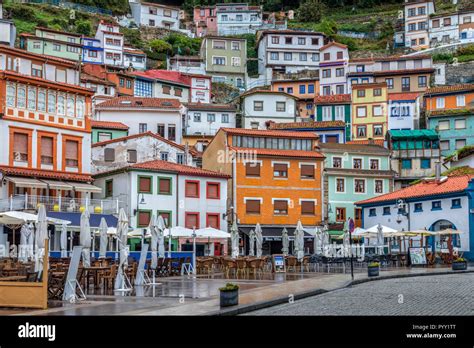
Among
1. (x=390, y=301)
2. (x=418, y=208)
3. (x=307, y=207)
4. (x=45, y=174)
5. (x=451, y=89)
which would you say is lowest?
(x=390, y=301)

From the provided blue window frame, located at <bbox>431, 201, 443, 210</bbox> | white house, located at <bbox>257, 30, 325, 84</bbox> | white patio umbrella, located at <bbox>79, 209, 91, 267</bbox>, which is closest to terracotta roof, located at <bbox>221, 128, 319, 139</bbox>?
blue window frame, located at <bbox>431, 201, 443, 210</bbox>

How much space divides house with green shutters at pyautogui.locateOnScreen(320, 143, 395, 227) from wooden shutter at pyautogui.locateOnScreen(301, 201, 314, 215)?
1373 millimetres

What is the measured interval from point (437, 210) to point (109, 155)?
26746 mm

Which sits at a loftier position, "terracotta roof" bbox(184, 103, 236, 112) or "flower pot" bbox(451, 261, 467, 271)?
"terracotta roof" bbox(184, 103, 236, 112)

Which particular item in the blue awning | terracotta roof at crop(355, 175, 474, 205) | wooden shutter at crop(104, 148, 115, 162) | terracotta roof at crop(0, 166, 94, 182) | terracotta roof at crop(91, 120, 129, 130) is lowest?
the blue awning

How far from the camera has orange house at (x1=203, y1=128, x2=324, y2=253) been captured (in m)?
62.2

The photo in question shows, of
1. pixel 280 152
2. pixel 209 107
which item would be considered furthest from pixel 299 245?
pixel 209 107

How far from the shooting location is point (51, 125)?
51.1 meters

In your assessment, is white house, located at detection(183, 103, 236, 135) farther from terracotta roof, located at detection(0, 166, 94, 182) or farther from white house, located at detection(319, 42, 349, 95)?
terracotta roof, located at detection(0, 166, 94, 182)

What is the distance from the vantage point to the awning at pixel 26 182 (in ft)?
153

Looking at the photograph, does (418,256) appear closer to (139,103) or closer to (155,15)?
(139,103)

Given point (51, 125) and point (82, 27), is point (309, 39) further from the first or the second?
point (51, 125)

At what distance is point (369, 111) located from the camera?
283 ft

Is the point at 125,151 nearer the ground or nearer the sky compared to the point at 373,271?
nearer the sky
